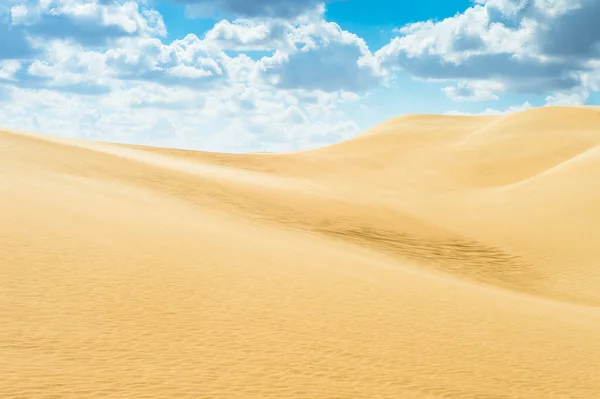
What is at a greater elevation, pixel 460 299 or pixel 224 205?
pixel 224 205

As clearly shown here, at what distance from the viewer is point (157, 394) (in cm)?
756

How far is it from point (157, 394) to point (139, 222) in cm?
903

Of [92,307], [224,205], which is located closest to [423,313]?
[92,307]

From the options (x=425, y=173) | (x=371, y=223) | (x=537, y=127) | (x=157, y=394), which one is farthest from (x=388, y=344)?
(x=537, y=127)

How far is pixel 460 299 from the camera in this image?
48.6 ft

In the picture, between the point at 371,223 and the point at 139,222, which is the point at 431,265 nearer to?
the point at 371,223

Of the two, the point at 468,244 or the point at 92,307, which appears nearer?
the point at 92,307

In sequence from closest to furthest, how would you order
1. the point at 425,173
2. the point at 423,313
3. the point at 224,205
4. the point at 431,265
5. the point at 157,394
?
the point at 157,394, the point at 423,313, the point at 431,265, the point at 224,205, the point at 425,173

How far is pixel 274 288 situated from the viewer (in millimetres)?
12680

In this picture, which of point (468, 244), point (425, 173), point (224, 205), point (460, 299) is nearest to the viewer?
point (460, 299)

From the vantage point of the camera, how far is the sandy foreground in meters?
8.58

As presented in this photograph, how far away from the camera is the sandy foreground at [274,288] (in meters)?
8.58

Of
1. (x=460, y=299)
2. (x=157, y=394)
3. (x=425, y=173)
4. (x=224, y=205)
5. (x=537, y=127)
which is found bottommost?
(x=157, y=394)

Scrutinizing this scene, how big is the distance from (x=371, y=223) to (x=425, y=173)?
23229 millimetres
